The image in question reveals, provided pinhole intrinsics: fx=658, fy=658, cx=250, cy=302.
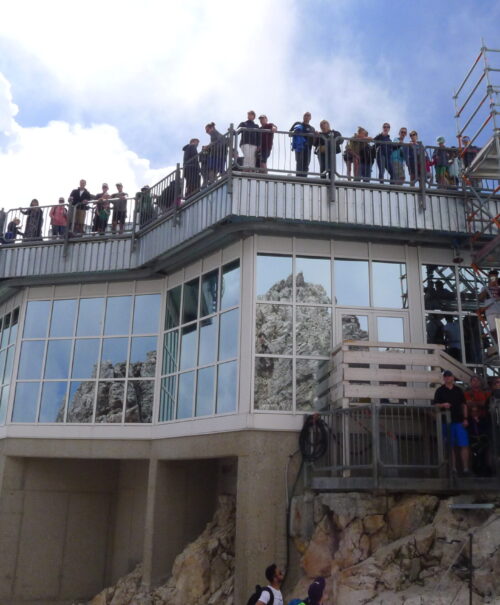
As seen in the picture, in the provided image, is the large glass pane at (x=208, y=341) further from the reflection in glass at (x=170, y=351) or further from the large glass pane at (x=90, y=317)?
the large glass pane at (x=90, y=317)

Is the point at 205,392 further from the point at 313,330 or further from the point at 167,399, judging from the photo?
the point at 313,330

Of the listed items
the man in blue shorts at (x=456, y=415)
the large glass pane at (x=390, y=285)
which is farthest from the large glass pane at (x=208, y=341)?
the man in blue shorts at (x=456, y=415)

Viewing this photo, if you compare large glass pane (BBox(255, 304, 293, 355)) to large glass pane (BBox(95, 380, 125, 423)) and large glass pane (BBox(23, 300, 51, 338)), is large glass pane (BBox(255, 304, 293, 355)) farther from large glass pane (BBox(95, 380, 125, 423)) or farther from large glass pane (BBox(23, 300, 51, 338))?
large glass pane (BBox(23, 300, 51, 338))

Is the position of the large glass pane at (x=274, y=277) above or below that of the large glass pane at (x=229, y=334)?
above

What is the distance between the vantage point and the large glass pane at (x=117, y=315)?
16.8 metres

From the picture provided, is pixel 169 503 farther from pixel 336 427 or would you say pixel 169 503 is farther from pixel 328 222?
pixel 328 222

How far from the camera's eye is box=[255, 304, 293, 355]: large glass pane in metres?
13.2

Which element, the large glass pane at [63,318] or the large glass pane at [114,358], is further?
the large glass pane at [63,318]

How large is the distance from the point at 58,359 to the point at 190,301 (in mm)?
4297

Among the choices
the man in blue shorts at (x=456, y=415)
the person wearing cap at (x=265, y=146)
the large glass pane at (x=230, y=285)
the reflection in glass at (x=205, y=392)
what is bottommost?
the man in blue shorts at (x=456, y=415)

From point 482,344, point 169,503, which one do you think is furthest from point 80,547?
point 482,344

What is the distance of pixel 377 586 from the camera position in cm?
948

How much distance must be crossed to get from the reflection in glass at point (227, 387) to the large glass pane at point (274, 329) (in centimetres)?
73

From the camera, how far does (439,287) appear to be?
14227mm
